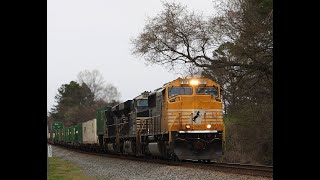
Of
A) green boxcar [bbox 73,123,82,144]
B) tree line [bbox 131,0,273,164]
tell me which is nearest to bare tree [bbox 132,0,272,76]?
tree line [bbox 131,0,273,164]

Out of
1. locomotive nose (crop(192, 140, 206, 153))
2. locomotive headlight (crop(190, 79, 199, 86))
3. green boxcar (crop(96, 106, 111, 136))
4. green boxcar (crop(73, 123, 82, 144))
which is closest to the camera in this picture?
locomotive nose (crop(192, 140, 206, 153))

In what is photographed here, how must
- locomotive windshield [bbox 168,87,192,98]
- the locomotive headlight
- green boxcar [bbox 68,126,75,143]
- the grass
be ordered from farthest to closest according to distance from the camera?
1. green boxcar [bbox 68,126,75,143]
2. the locomotive headlight
3. locomotive windshield [bbox 168,87,192,98]
4. the grass

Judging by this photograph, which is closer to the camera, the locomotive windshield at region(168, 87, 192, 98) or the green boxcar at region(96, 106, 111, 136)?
the locomotive windshield at region(168, 87, 192, 98)

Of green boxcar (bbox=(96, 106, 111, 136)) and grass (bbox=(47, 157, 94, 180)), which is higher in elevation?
green boxcar (bbox=(96, 106, 111, 136))

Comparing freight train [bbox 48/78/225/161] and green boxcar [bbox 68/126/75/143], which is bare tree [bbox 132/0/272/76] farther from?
green boxcar [bbox 68/126/75/143]

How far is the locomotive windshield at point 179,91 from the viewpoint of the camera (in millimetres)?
17906

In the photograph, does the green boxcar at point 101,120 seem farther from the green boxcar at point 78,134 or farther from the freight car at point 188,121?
the freight car at point 188,121

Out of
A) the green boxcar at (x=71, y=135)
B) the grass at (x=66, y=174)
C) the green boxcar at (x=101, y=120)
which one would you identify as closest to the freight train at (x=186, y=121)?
the grass at (x=66, y=174)

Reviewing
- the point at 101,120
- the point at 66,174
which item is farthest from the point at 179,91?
the point at 101,120

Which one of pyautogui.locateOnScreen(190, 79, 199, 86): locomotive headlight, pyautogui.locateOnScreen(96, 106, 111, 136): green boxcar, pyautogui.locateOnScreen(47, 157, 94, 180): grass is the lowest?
pyautogui.locateOnScreen(47, 157, 94, 180): grass

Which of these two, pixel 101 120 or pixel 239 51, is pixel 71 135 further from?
pixel 239 51

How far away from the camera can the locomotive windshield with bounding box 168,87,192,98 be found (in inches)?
705

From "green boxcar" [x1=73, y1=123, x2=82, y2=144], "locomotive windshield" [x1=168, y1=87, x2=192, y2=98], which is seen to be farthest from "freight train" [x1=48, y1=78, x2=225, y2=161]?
"green boxcar" [x1=73, y1=123, x2=82, y2=144]
